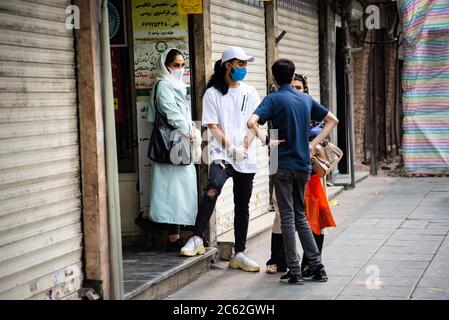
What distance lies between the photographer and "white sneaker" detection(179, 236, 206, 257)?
26.0 ft

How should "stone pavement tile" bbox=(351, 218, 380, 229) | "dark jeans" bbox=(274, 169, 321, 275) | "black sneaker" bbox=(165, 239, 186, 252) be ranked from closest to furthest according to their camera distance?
"dark jeans" bbox=(274, 169, 321, 275)
"black sneaker" bbox=(165, 239, 186, 252)
"stone pavement tile" bbox=(351, 218, 380, 229)

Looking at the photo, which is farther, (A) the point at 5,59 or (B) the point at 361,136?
(B) the point at 361,136

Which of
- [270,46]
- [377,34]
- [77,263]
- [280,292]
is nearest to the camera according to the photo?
[77,263]

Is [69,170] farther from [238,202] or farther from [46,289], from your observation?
[238,202]

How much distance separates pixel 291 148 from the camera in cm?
723

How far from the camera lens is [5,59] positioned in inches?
218

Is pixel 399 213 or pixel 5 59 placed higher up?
pixel 5 59

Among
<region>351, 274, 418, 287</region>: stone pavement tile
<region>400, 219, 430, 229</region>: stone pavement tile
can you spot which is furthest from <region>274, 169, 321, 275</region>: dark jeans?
<region>400, 219, 430, 229</region>: stone pavement tile

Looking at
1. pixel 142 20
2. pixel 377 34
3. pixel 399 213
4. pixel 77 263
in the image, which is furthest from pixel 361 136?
pixel 77 263

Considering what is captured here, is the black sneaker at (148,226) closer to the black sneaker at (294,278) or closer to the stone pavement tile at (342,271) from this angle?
the black sneaker at (294,278)

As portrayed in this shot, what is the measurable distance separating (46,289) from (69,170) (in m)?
0.91

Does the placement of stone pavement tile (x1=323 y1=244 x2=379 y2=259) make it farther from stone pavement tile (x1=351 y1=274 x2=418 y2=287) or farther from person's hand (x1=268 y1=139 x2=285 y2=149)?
person's hand (x1=268 y1=139 x2=285 y2=149)

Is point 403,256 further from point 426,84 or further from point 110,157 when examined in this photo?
point 426,84

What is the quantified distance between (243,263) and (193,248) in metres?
0.53
